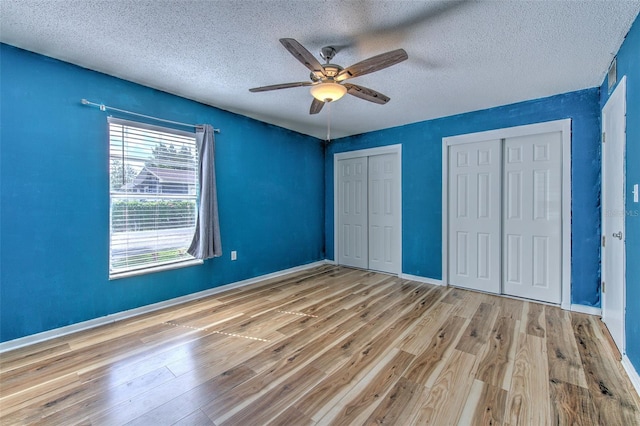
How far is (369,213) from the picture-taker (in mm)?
4828

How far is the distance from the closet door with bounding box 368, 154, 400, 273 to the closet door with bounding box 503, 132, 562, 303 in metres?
1.47

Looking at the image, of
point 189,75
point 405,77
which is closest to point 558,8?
point 405,77

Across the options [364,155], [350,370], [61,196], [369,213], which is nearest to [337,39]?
[350,370]

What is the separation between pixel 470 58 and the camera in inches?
91.6

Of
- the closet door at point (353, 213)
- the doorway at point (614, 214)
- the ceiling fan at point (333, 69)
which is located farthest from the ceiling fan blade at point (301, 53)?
the closet door at point (353, 213)

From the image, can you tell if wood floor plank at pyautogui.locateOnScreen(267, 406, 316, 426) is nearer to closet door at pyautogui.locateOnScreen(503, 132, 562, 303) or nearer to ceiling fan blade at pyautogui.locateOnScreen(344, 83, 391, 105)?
ceiling fan blade at pyautogui.locateOnScreen(344, 83, 391, 105)

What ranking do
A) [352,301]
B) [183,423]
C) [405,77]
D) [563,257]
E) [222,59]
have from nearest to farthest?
[183,423] < [222,59] < [405,77] < [563,257] < [352,301]

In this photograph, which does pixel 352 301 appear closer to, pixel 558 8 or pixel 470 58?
pixel 470 58

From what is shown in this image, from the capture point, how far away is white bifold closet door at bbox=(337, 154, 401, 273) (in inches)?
178

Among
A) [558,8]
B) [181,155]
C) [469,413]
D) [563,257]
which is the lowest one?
[469,413]

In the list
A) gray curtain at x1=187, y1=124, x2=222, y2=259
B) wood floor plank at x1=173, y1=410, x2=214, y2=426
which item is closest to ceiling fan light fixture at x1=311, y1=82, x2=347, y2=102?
gray curtain at x1=187, y1=124, x2=222, y2=259

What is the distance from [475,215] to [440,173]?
28.9 inches

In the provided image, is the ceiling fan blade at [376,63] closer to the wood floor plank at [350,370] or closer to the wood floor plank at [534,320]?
the wood floor plank at [350,370]

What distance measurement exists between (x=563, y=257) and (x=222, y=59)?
403cm
